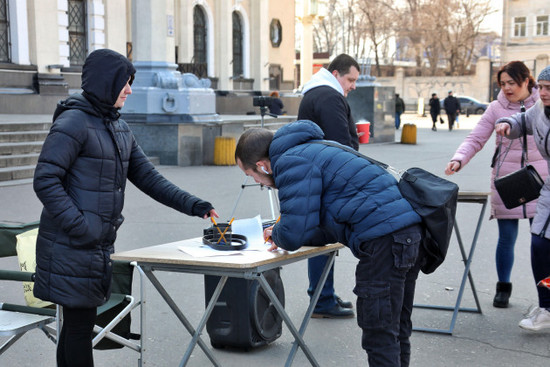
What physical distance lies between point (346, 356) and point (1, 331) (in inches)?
84.4

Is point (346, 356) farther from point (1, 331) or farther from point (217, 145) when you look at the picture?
point (217, 145)

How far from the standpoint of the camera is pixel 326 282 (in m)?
5.39

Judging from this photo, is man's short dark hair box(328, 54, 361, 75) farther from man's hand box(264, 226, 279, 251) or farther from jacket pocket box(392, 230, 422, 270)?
jacket pocket box(392, 230, 422, 270)

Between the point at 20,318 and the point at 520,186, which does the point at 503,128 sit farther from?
the point at 20,318

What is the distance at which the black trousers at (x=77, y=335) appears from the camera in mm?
3449

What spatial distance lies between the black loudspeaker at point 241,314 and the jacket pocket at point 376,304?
1.29 metres

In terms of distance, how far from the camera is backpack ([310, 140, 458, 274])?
3.37 meters

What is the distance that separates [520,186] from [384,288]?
7.03 ft

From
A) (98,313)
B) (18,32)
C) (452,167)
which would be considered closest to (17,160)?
(18,32)

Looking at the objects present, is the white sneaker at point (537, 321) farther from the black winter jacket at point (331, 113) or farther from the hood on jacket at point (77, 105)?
the hood on jacket at point (77, 105)

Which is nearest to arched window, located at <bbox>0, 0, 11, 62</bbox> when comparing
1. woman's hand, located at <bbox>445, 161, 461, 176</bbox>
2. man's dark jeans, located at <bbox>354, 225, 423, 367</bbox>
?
woman's hand, located at <bbox>445, 161, 461, 176</bbox>

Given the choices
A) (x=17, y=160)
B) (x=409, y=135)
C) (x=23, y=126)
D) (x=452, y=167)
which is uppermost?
(x=452, y=167)

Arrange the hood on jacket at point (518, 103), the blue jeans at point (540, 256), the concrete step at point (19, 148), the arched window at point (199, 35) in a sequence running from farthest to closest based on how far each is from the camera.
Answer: the arched window at point (199, 35)
the concrete step at point (19, 148)
the hood on jacket at point (518, 103)
the blue jeans at point (540, 256)

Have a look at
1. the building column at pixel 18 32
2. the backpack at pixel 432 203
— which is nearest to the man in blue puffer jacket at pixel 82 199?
the backpack at pixel 432 203
